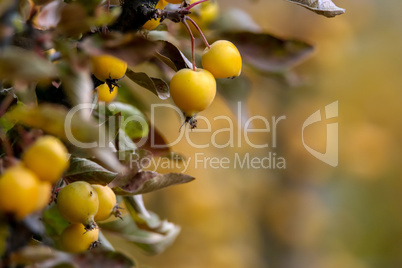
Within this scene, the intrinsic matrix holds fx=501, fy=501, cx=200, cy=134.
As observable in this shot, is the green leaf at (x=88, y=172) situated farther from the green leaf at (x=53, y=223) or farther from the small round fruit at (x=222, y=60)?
the small round fruit at (x=222, y=60)

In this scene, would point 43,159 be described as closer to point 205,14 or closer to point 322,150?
point 205,14

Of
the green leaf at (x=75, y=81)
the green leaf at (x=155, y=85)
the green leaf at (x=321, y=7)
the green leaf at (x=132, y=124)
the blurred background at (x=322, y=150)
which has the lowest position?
the blurred background at (x=322, y=150)

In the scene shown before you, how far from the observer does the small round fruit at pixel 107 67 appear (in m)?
0.70

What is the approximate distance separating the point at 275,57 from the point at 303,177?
3386 millimetres

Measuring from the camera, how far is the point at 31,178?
499mm

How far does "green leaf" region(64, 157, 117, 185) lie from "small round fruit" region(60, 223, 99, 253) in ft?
0.25

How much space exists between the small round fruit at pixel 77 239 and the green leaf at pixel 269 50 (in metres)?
0.53

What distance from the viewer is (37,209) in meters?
0.53

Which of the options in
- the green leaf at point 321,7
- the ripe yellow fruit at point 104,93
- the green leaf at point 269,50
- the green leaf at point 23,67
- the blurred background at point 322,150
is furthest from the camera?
the blurred background at point 322,150

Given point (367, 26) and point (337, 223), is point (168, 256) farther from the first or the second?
point (367, 26)

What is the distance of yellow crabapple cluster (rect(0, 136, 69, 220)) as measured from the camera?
1.59 feet

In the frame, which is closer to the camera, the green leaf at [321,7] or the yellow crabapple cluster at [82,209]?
the yellow crabapple cluster at [82,209]

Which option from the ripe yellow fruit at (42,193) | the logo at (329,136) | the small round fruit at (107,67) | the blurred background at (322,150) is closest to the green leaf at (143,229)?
the small round fruit at (107,67)

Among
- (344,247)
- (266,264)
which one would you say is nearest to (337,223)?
(344,247)
